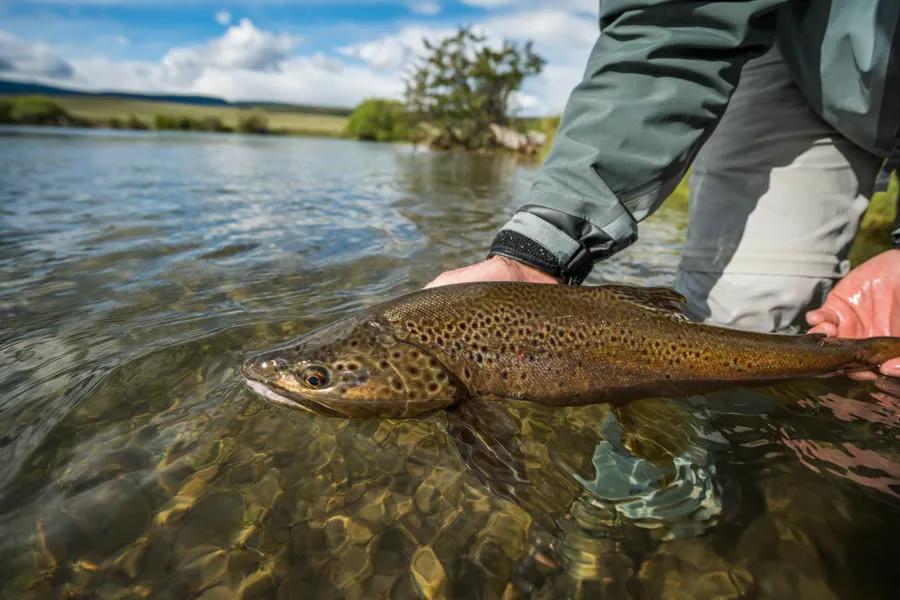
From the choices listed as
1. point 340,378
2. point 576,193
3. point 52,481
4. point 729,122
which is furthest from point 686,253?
point 52,481

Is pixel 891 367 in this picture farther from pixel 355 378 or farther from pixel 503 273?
pixel 355 378

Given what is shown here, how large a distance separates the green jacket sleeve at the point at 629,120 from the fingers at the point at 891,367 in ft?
5.12

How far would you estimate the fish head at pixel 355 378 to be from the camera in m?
2.18

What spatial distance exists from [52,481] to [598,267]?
4.82 metres

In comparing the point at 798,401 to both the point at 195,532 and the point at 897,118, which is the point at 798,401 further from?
the point at 195,532

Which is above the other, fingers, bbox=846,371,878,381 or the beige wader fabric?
the beige wader fabric

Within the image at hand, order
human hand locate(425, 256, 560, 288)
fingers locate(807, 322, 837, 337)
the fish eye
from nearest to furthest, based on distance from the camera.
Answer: the fish eye
human hand locate(425, 256, 560, 288)
fingers locate(807, 322, 837, 337)

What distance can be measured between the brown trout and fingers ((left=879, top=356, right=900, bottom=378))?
11 centimetres

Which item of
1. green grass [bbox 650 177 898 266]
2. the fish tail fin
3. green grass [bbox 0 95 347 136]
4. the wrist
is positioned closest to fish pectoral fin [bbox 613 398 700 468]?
the wrist

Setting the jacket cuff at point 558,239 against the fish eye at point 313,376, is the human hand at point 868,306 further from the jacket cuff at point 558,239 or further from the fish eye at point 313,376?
the fish eye at point 313,376

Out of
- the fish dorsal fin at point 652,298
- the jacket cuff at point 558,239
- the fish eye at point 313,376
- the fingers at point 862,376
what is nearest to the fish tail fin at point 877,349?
the fingers at point 862,376

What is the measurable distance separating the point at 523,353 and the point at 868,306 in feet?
6.97

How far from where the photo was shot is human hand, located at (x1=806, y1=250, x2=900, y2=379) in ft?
8.82

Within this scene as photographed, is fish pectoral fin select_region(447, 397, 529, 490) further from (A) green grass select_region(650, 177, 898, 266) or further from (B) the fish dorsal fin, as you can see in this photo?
(A) green grass select_region(650, 177, 898, 266)
